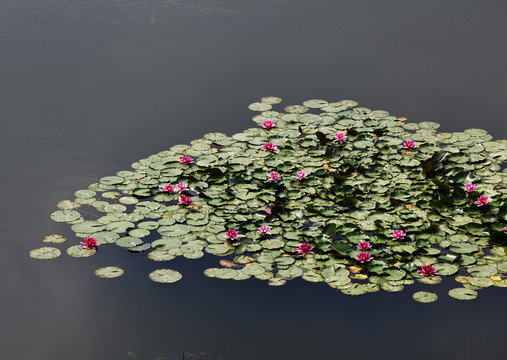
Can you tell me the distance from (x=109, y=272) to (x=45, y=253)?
0.44 m

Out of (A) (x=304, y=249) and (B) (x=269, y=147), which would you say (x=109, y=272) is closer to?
(A) (x=304, y=249)

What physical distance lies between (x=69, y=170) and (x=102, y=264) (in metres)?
1.15

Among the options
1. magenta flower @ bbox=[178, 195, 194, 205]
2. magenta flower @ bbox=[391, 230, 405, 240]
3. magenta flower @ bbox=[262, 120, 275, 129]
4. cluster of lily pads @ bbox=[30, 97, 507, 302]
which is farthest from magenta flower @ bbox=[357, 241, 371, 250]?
magenta flower @ bbox=[262, 120, 275, 129]

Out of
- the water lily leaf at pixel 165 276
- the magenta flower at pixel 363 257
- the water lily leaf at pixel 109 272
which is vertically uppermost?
the magenta flower at pixel 363 257

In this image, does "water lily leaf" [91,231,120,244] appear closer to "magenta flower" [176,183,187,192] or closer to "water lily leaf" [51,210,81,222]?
"water lily leaf" [51,210,81,222]

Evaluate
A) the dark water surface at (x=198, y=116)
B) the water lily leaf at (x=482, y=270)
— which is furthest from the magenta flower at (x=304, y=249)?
the water lily leaf at (x=482, y=270)

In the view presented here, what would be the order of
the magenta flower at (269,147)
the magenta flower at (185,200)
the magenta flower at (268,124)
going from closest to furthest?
the magenta flower at (185,200)
the magenta flower at (269,147)
the magenta flower at (268,124)

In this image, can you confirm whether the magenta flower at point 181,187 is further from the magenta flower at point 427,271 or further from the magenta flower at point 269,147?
the magenta flower at point 427,271

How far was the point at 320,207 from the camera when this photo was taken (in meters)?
4.25

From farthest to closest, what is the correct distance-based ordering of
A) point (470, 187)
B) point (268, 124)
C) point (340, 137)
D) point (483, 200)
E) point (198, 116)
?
point (198, 116) → point (268, 124) → point (340, 137) → point (470, 187) → point (483, 200)

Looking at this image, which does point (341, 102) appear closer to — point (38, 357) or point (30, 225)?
point (30, 225)

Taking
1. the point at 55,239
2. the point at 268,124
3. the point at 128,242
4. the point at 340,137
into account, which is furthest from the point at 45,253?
the point at 340,137

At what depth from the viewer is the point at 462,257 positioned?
384 centimetres

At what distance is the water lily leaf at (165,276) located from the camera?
3701 millimetres
